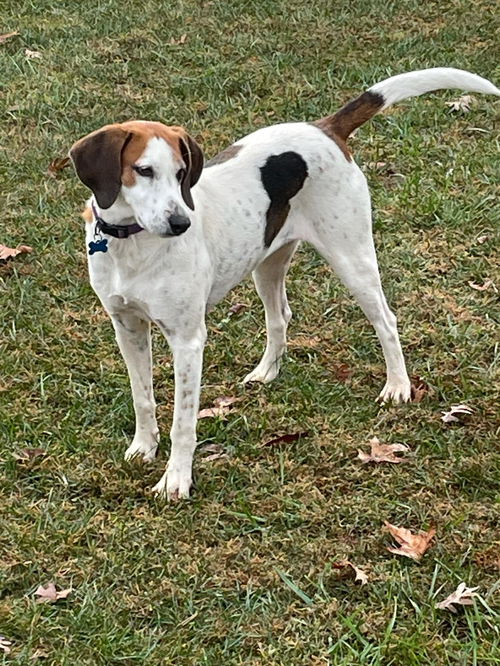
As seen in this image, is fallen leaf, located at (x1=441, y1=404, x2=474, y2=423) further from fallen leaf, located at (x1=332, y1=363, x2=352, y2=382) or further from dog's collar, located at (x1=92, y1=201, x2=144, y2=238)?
dog's collar, located at (x1=92, y1=201, x2=144, y2=238)

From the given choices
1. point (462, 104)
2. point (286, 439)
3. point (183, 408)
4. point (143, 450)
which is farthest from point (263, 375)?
point (462, 104)

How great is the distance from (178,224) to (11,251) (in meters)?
2.69

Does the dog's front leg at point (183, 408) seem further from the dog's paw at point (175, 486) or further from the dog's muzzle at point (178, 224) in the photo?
the dog's muzzle at point (178, 224)

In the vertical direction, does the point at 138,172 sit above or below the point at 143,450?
above

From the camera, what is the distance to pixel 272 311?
16.6ft

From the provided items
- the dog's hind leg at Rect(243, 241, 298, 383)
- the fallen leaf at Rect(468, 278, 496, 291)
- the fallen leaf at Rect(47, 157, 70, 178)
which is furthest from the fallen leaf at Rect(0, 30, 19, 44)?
the fallen leaf at Rect(468, 278, 496, 291)

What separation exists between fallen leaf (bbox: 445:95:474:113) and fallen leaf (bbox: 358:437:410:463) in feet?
12.6

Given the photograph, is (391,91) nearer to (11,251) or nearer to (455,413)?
(455,413)

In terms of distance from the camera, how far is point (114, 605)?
12.1 feet

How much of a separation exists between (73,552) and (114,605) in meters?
0.36

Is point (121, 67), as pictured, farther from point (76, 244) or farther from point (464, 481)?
point (464, 481)

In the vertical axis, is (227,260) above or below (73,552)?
above

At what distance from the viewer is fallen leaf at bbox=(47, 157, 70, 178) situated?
7.02 meters

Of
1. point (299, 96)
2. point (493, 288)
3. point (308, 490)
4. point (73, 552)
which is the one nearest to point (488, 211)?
point (493, 288)
